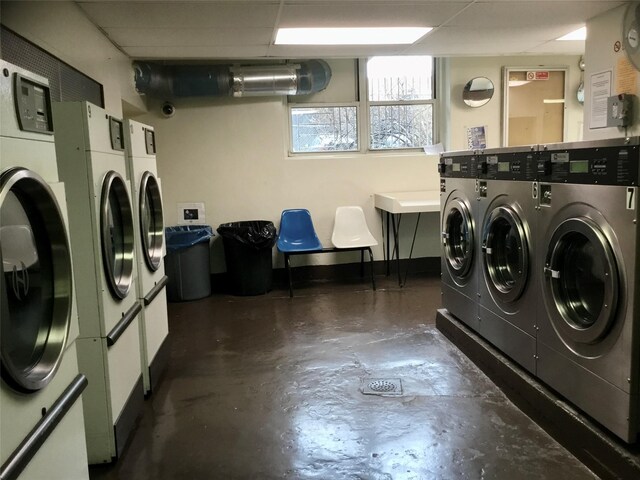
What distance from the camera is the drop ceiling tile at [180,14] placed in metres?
3.22

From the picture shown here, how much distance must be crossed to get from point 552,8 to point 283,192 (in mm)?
3167

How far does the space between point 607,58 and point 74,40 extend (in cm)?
349

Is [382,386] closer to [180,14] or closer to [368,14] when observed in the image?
[368,14]

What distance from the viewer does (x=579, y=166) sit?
2.35 meters

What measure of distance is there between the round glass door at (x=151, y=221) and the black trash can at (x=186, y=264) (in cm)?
163

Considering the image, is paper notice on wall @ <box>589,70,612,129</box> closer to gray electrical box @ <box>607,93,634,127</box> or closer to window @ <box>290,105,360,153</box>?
gray electrical box @ <box>607,93,634,127</box>

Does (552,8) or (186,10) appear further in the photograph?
(552,8)

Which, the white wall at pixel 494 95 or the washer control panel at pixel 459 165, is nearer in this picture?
the washer control panel at pixel 459 165

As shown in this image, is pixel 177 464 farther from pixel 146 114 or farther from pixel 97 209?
pixel 146 114

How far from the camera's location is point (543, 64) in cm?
580

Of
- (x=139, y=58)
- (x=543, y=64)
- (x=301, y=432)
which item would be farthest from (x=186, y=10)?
(x=543, y=64)

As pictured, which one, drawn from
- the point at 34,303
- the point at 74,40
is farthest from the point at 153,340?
the point at 74,40

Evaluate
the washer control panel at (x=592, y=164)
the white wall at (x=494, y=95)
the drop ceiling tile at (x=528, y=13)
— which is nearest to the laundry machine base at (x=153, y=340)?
the washer control panel at (x=592, y=164)

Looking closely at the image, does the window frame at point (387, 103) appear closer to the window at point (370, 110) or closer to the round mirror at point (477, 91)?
the window at point (370, 110)
